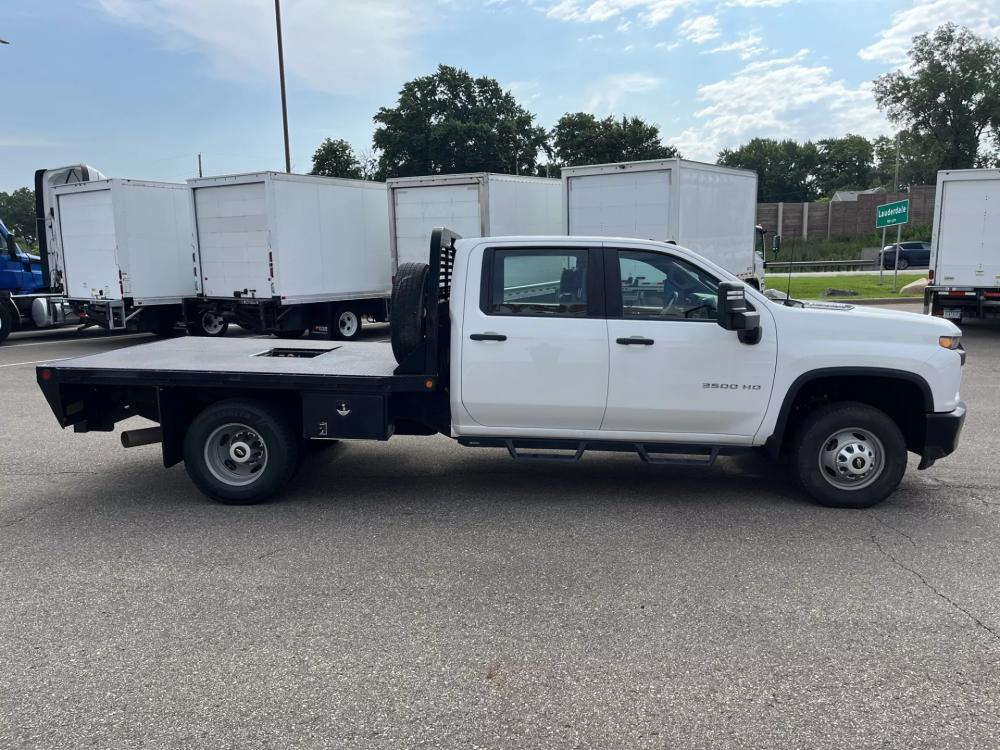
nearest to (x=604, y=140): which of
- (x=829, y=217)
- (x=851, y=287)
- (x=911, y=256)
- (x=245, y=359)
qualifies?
(x=829, y=217)

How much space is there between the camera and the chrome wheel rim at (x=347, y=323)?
1653cm

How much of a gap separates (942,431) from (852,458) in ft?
2.01

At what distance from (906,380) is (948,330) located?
1.53 feet

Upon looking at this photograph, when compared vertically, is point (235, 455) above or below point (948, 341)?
below

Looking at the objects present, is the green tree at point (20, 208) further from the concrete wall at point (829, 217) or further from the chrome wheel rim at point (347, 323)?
the chrome wheel rim at point (347, 323)

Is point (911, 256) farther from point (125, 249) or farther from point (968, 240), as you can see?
point (125, 249)

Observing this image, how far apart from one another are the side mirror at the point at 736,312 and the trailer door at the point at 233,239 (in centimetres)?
1124

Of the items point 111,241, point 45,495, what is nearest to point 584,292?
point 45,495

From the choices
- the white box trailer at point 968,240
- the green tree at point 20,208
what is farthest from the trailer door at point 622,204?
the green tree at point 20,208

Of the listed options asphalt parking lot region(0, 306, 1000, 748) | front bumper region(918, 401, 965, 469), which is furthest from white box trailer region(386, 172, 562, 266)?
front bumper region(918, 401, 965, 469)

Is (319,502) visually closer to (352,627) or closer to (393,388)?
(393,388)

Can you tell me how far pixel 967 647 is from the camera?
12.2ft

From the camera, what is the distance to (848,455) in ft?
18.3

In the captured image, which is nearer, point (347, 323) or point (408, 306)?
point (408, 306)
